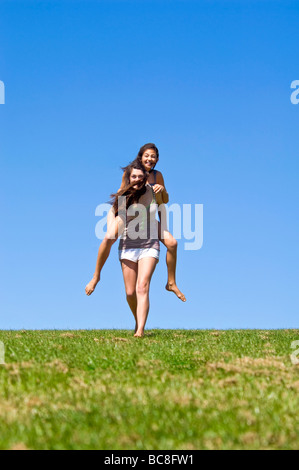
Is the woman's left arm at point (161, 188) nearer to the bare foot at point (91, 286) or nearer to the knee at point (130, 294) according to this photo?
the knee at point (130, 294)

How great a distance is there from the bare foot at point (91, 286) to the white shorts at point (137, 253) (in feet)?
2.88

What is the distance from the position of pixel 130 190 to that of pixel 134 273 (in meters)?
2.07

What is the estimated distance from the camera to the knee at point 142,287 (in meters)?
13.4

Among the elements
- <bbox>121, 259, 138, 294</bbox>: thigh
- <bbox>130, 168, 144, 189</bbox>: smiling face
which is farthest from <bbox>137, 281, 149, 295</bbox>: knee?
<bbox>130, 168, 144, 189</bbox>: smiling face

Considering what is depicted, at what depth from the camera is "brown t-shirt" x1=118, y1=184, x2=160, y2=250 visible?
13688 mm

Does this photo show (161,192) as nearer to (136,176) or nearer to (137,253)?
(136,176)

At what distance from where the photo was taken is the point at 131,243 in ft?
45.1

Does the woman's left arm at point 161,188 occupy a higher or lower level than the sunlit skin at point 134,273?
higher

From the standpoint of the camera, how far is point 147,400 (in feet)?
20.4

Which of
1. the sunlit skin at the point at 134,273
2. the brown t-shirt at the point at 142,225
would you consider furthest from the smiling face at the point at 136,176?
the brown t-shirt at the point at 142,225

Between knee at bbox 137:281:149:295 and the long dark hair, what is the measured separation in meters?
1.91

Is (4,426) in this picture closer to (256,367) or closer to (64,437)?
(64,437)
